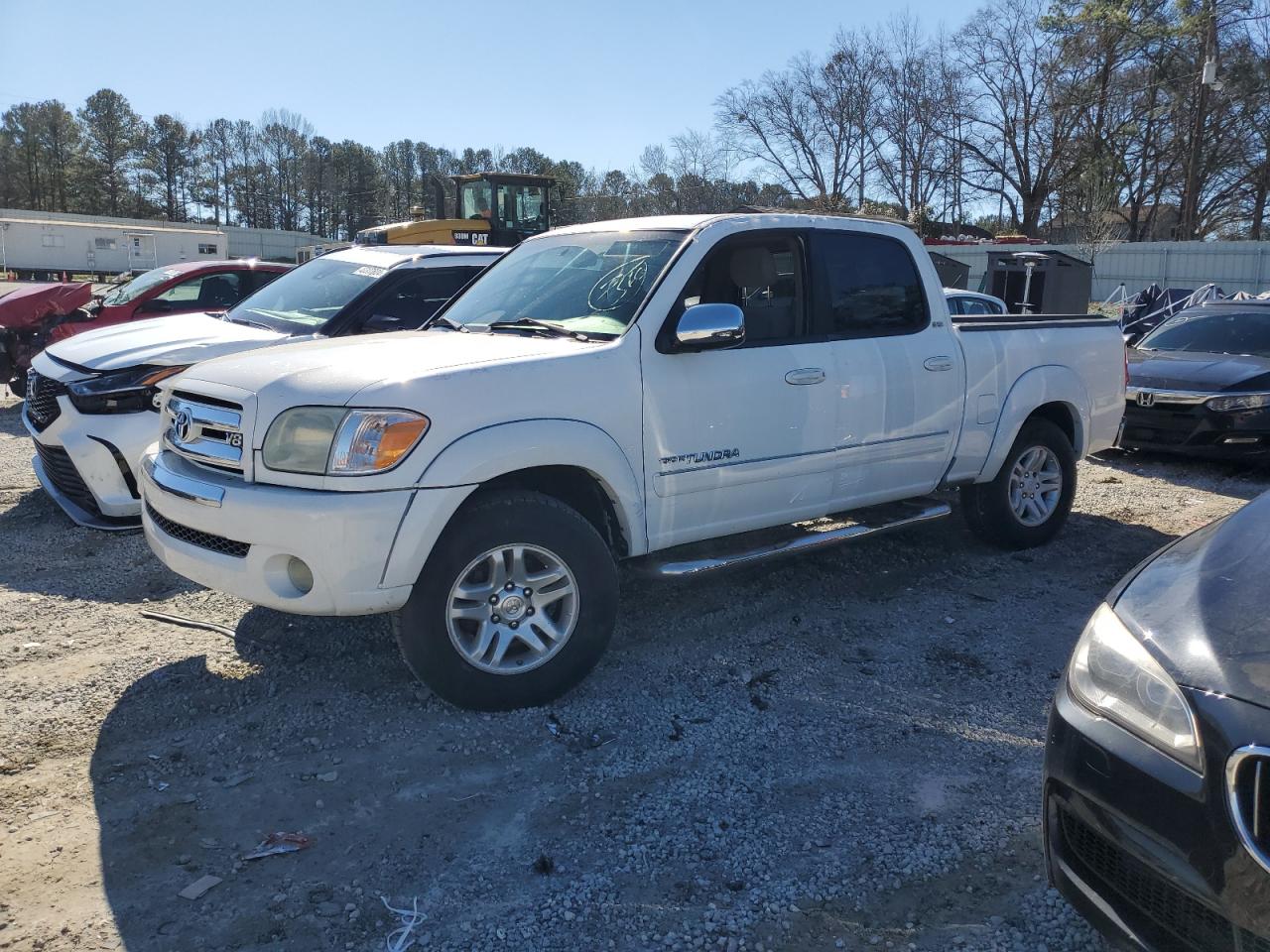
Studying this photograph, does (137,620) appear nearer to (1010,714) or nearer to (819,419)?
(819,419)

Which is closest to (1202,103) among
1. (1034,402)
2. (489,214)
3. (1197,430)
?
(489,214)

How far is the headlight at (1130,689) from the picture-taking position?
7.17ft

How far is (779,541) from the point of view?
193 inches

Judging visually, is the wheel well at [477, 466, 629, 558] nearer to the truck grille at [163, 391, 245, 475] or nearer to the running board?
the running board

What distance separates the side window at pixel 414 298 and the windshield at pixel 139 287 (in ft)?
13.5

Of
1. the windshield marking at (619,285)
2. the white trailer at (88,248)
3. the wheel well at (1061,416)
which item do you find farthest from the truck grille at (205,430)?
the white trailer at (88,248)

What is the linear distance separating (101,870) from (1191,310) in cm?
1167

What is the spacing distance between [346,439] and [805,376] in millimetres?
2228

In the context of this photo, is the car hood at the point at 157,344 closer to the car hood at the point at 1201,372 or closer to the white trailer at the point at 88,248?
the car hood at the point at 1201,372

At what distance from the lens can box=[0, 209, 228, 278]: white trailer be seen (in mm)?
40469

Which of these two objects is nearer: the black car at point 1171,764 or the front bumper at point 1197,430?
the black car at point 1171,764

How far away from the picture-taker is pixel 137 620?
494cm

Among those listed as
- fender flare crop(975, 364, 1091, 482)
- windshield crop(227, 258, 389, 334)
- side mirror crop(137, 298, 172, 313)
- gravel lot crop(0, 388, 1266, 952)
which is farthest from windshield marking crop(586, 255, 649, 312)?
side mirror crop(137, 298, 172, 313)

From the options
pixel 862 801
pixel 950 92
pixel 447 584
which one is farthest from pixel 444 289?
pixel 950 92
